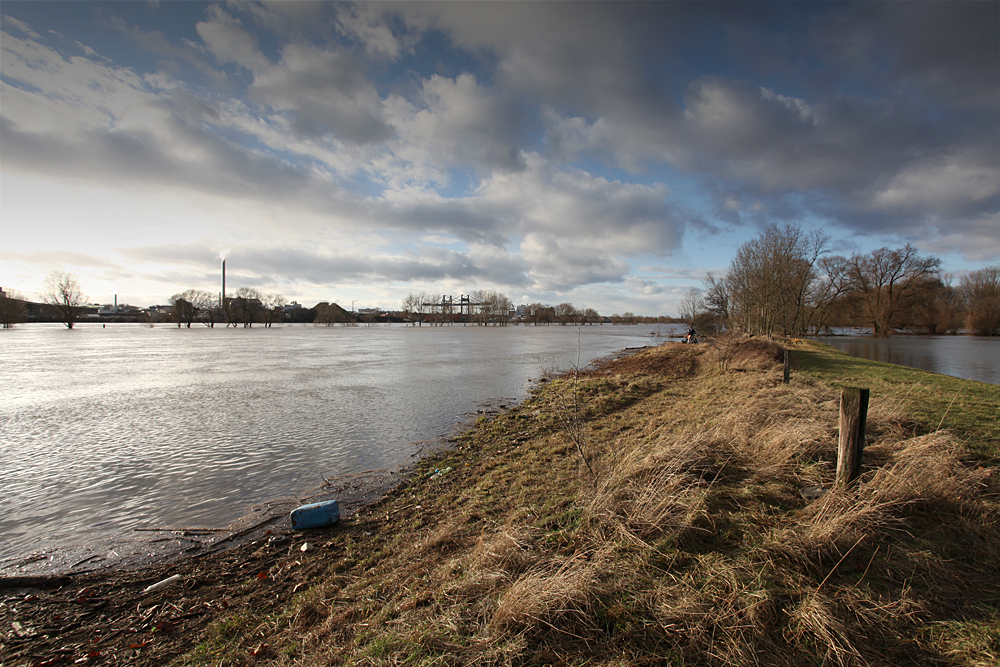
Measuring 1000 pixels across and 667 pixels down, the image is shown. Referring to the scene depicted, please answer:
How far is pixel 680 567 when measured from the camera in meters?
3.57

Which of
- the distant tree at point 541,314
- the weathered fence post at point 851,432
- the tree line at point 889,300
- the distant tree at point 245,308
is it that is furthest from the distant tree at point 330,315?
the weathered fence post at point 851,432

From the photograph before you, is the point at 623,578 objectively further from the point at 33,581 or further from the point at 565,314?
the point at 565,314

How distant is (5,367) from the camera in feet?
74.6

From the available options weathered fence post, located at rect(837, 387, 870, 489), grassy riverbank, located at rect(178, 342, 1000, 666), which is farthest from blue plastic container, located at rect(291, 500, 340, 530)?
weathered fence post, located at rect(837, 387, 870, 489)

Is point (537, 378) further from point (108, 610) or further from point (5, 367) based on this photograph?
point (5, 367)

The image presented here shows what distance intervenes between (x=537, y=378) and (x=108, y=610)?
18.4 m

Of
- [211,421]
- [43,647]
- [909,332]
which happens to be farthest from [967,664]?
[909,332]

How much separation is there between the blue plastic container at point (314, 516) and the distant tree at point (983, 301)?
8318 cm

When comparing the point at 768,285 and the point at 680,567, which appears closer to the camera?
the point at 680,567

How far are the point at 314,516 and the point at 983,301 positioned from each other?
87813 mm

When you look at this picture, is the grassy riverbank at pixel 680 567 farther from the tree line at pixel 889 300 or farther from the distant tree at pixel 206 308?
the distant tree at pixel 206 308

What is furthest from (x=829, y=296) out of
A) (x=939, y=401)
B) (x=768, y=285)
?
(x=939, y=401)

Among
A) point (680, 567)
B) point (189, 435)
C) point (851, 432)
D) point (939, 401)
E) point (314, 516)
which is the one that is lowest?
point (189, 435)

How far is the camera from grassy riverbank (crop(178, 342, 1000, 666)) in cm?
279
